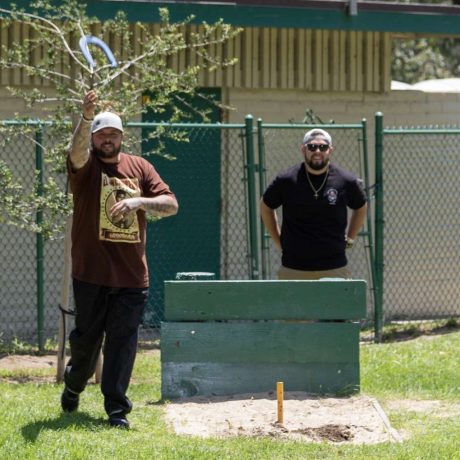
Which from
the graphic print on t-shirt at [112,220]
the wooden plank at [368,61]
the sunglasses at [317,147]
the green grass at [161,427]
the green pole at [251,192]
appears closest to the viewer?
the green grass at [161,427]

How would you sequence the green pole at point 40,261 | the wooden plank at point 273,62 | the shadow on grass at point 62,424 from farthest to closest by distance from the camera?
the wooden plank at point 273,62
the green pole at point 40,261
the shadow on grass at point 62,424

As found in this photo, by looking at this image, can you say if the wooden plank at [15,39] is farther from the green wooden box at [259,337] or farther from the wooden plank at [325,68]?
the green wooden box at [259,337]

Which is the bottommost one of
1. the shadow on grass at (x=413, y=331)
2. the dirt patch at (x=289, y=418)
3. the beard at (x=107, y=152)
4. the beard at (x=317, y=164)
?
the shadow on grass at (x=413, y=331)

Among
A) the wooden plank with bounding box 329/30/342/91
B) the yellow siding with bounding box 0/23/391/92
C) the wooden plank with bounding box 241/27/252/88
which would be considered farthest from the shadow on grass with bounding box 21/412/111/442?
the wooden plank with bounding box 329/30/342/91

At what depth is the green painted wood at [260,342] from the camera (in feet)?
25.6

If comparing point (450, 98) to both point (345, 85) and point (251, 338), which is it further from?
point (251, 338)

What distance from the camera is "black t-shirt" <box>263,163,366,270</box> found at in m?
8.55

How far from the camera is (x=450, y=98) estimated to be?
12.4 meters

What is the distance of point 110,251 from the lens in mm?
6668

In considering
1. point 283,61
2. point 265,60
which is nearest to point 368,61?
point 283,61

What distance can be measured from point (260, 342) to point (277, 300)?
1.03ft

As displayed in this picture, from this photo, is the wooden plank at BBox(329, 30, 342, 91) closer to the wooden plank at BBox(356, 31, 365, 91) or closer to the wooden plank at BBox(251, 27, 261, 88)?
the wooden plank at BBox(356, 31, 365, 91)

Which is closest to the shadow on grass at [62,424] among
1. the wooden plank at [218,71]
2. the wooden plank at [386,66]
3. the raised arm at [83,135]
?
the raised arm at [83,135]

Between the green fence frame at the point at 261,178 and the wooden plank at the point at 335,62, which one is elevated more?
the wooden plank at the point at 335,62
